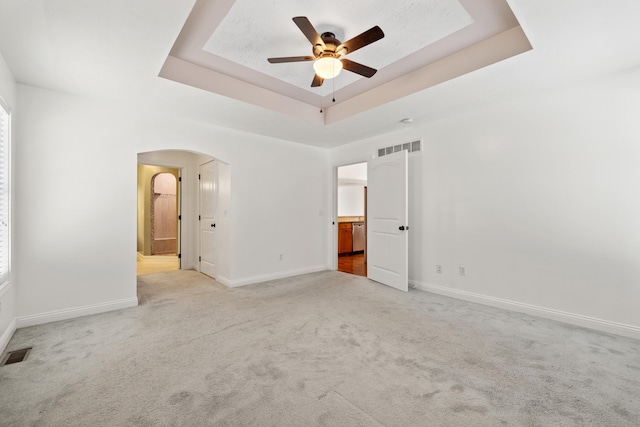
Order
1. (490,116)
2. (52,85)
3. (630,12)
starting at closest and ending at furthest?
(630,12), (52,85), (490,116)

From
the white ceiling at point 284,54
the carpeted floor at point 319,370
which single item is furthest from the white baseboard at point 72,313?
the white ceiling at point 284,54

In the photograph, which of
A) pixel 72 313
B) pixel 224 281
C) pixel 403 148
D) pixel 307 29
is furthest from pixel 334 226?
pixel 72 313

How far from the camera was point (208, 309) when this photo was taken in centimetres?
335

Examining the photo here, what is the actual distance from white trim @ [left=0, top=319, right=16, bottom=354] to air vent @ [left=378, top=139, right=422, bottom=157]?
4.91 meters

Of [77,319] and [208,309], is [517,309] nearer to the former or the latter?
[208,309]

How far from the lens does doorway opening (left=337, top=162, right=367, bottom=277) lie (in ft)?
21.1

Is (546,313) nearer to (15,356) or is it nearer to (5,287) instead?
(15,356)

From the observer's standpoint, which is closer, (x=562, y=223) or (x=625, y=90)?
(x=625, y=90)

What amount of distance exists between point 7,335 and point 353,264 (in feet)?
16.8

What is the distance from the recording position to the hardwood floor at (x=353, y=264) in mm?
5504

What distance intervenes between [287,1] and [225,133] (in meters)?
2.55

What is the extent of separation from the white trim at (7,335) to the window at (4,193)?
1.48 ft

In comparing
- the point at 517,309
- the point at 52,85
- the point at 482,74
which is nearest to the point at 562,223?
the point at 517,309

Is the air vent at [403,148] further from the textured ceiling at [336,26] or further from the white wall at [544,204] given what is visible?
the textured ceiling at [336,26]
